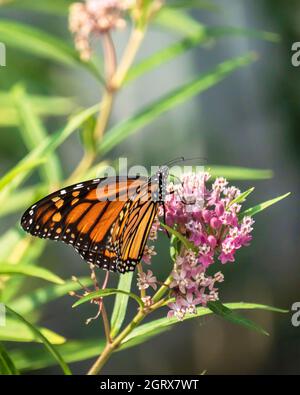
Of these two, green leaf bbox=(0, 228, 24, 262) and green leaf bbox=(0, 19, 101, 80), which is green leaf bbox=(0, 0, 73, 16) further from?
green leaf bbox=(0, 228, 24, 262)

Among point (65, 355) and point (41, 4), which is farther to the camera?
point (41, 4)

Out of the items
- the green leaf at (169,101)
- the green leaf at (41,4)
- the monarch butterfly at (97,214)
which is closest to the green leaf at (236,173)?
the green leaf at (169,101)

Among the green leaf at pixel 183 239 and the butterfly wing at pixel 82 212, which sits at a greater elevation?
the butterfly wing at pixel 82 212

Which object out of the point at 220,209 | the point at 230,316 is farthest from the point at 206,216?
the point at 230,316

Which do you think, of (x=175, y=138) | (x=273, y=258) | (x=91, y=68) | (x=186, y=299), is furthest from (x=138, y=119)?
(x=273, y=258)

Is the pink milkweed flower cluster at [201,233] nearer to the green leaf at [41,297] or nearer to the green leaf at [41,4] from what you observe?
the green leaf at [41,297]

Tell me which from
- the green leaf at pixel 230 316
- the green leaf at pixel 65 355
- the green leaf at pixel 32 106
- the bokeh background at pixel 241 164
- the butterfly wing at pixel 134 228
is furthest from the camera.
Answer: the bokeh background at pixel 241 164

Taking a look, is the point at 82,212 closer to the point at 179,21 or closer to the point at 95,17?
the point at 95,17
